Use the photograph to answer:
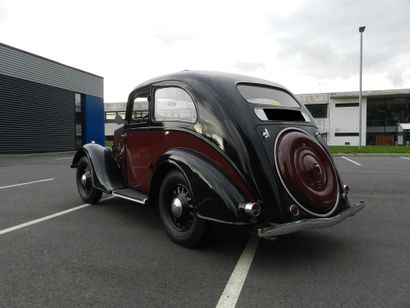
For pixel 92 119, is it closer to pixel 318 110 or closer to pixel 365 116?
pixel 318 110

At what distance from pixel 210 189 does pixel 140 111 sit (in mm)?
2101

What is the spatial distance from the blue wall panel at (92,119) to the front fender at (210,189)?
24.3m

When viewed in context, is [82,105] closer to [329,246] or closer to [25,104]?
[25,104]

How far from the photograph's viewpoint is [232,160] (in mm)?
3379

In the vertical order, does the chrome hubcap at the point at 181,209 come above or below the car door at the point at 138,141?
below

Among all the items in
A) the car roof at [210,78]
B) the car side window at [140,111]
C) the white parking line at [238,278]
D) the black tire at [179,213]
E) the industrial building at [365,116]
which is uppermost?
the industrial building at [365,116]

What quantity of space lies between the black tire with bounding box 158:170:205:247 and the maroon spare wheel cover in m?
0.97

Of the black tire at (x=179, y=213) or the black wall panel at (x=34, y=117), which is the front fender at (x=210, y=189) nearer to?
the black tire at (x=179, y=213)

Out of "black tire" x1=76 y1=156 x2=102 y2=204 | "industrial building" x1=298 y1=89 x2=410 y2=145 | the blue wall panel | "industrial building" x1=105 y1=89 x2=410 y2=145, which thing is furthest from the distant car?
"industrial building" x1=298 y1=89 x2=410 y2=145

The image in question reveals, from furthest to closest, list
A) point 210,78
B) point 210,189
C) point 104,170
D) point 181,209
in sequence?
point 104,170 < point 210,78 < point 181,209 < point 210,189

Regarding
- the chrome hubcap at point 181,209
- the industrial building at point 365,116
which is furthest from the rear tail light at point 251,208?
the industrial building at point 365,116

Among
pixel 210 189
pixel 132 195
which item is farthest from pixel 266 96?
pixel 132 195

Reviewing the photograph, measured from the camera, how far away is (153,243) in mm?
3881

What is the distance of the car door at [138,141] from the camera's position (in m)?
4.60
